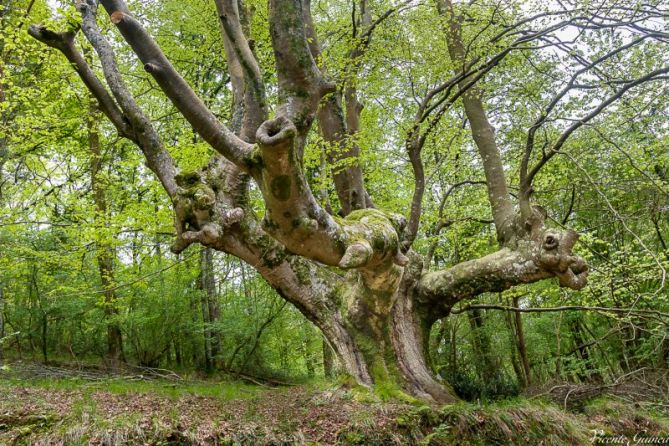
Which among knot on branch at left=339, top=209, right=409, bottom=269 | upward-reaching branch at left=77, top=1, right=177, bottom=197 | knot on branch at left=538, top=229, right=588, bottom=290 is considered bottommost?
knot on branch at left=538, top=229, right=588, bottom=290

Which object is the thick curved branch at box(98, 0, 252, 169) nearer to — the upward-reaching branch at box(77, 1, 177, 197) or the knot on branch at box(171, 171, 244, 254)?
the knot on branch at box(171, 171, 244, 254)

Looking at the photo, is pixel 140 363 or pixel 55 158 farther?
pixel 55 158

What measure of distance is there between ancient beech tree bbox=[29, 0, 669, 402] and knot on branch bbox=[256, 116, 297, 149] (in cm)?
1

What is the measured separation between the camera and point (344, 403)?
187 inches

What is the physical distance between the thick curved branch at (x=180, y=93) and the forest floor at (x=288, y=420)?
7.99 ft

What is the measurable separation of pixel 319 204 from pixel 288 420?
226 cm

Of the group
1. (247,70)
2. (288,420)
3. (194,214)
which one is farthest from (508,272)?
(247,70)

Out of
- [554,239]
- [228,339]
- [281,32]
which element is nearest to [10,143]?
[228,339]

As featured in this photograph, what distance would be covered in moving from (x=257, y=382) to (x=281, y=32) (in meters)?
7.98

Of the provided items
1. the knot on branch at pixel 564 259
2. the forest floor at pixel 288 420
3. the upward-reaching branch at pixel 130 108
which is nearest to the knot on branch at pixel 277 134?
the upward-reaching branch at pixel 130 108

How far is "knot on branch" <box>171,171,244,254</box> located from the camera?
14.4 feet

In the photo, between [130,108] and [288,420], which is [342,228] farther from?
[130,108]

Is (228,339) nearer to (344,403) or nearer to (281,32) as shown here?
(344,403)

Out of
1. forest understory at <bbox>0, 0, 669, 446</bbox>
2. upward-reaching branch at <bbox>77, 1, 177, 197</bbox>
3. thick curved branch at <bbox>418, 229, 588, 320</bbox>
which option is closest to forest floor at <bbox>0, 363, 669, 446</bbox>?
forest understory at <bbox>0, 0, 669, 446</bbox>
